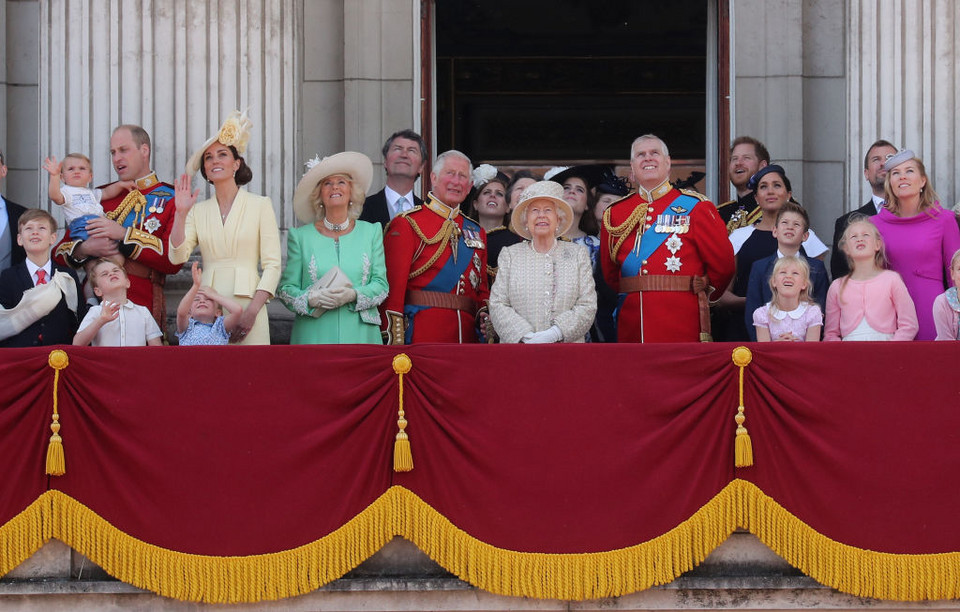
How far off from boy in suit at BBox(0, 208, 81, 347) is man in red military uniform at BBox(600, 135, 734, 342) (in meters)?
2.73

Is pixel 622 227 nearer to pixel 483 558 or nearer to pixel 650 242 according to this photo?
pixel 650 242

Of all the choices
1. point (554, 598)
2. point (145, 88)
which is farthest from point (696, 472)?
point (145, 88)

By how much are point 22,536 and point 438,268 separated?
246 cm

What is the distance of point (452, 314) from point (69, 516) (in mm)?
2201

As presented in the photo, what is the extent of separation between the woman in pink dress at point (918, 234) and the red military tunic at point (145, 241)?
360cm

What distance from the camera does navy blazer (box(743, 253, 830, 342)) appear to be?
303 inches

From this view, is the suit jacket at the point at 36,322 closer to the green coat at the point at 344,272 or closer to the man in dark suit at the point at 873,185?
the green coat at the point at 344,272

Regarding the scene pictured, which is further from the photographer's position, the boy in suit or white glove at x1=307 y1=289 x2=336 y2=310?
white glove at x1=307 y1=289 x2=336 y2=310

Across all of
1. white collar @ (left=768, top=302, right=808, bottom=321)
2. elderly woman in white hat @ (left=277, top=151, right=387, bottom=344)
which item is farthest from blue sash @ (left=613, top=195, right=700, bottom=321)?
elderly woman in white hat @ (left=277, top=151, right=387, bottom=344)

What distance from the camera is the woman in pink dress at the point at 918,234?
761cm

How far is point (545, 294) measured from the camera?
292 inches

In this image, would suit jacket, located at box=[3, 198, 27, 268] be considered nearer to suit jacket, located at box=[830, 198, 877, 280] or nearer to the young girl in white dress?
the young girl in white dress

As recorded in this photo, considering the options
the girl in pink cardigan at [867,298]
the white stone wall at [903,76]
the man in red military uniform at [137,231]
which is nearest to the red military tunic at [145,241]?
the man in red military uniform at [137,231]

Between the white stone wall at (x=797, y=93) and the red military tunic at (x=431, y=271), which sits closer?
the red military tunic at (x=431, y=271)
